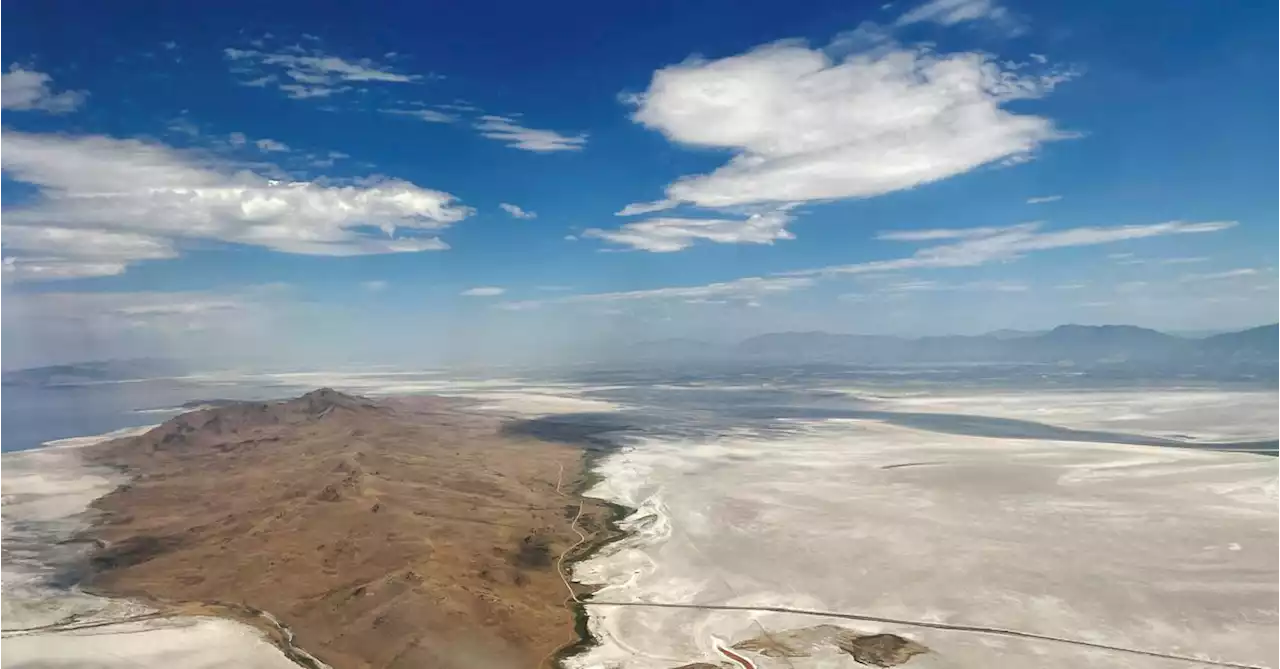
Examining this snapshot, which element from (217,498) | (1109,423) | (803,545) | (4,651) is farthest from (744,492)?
(1109,423)

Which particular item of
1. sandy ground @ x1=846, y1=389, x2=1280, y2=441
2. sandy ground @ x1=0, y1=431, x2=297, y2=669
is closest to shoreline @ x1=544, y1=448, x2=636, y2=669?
sandy ground @ x1=0, y1=431, x2=297, y2=669

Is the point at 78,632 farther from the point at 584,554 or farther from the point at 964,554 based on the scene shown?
the point at 964,554

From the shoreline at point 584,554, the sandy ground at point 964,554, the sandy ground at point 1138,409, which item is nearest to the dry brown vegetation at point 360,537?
the shoreline at point 584,554

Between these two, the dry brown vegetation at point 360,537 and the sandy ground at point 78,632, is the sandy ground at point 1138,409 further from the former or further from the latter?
the sandy ground at point 78,632

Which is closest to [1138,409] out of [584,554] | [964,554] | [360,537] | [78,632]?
[964,554]

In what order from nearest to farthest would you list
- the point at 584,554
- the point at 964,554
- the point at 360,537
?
the point at 964,554
the point at 584,554
the point at 360,537
